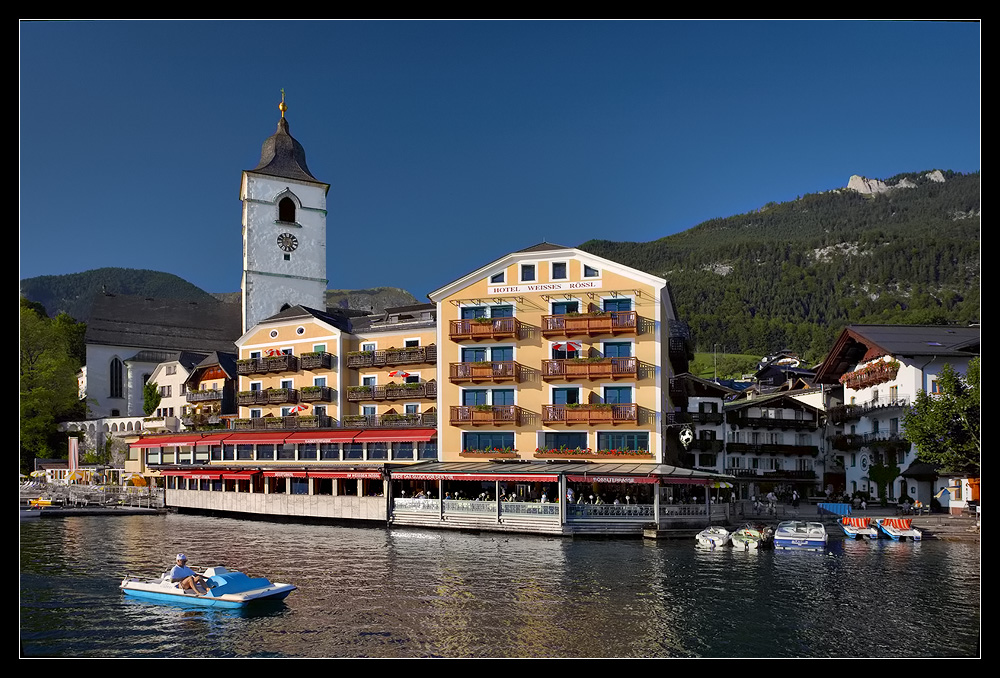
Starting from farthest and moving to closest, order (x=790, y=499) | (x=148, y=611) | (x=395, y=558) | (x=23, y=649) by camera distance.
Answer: (x=790, y=499) < (x=395, y=558) < (x=148, y=611) < (x=23, y=649)

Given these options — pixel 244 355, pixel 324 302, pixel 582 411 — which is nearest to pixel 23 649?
pixel 582 411

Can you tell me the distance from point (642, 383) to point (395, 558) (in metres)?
22.4

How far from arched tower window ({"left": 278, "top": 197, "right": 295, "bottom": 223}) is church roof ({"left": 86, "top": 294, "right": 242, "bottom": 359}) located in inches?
787

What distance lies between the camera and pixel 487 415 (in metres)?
61.2

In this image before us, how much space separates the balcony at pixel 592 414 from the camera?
58.2 metres

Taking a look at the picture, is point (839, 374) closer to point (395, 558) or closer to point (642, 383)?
point (642, 383)

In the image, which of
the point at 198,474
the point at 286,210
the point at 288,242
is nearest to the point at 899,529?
the point at 198,474

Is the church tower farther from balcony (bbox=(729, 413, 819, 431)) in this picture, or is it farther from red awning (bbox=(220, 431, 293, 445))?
balcony (bbox=(729, 413, 819, 431))

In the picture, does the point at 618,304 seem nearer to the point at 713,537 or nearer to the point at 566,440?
the point at 566,440

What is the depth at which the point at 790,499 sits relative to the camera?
3041 inches

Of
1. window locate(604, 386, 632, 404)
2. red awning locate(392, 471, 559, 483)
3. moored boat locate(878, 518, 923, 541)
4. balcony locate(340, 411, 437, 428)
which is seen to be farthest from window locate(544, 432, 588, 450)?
moored boat locate(878, 518, 923, 541)

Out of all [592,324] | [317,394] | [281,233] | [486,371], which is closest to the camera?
[592,324]

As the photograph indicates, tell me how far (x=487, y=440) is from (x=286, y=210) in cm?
6352

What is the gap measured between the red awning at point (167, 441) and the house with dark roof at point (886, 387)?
54987 millimetres
